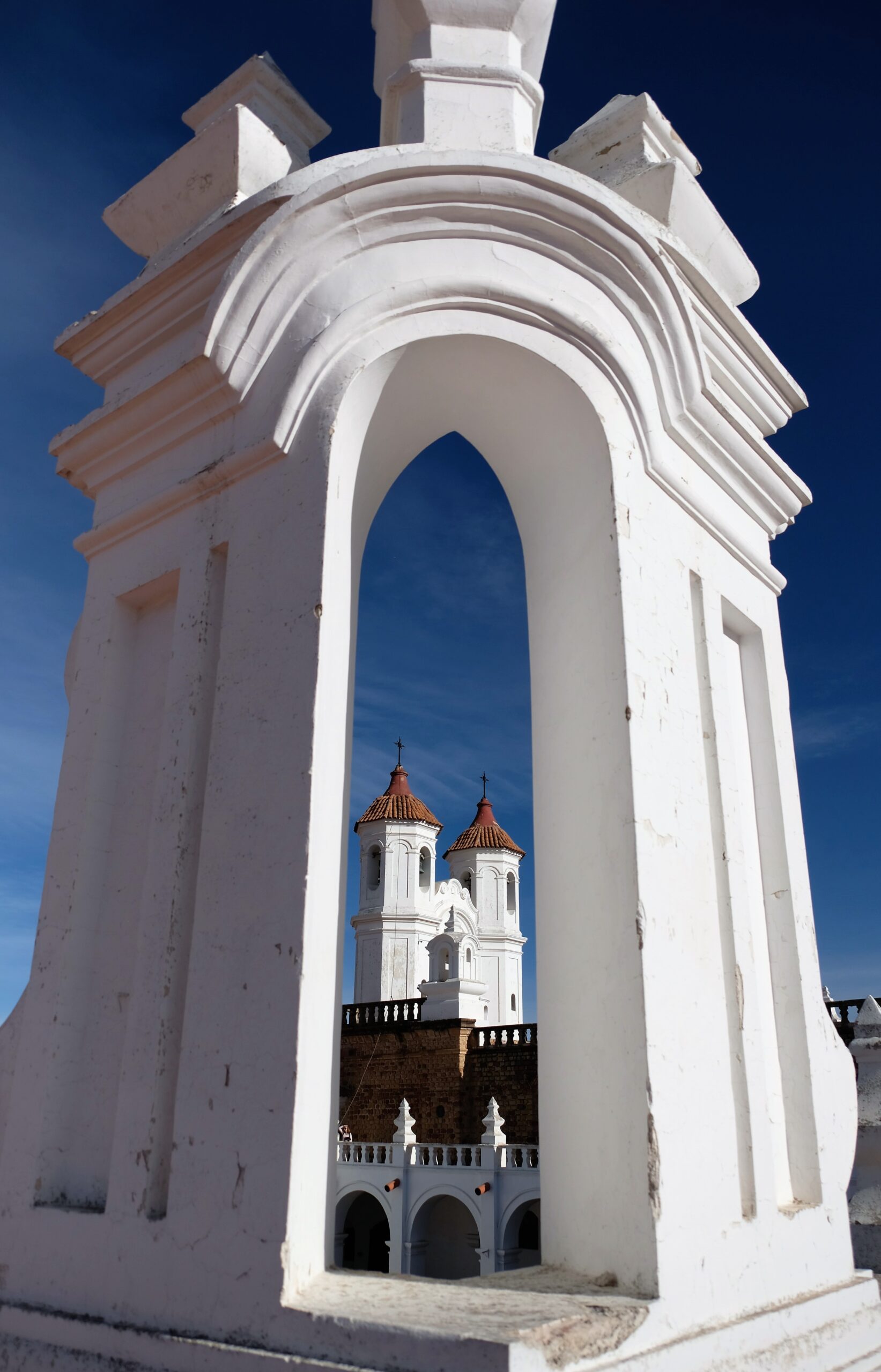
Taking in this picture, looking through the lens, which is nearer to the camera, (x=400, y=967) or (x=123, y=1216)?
(x=123, y=1216)

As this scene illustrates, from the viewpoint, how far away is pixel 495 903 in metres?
39.0

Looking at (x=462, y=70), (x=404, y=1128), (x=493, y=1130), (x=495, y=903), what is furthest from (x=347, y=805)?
(x=495, y=903)

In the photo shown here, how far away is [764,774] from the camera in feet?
11.8

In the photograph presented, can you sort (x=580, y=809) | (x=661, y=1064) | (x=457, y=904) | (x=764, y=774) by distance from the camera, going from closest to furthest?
(x=661, y=1064) → (x=580, y=809) → (x=764, y=774) → (x=457, y=904)

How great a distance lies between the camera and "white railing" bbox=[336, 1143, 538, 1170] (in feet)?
65.1

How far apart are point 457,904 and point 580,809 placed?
35.1 metres

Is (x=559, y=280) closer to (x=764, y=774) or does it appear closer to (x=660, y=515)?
(x=660, y=515)

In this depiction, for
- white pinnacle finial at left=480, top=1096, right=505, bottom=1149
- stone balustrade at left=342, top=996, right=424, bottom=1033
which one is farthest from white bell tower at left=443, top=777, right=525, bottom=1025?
white pinnacle finial at left=480, top=1096, right=505, bottom=1149

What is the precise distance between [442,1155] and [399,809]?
15.5 meters

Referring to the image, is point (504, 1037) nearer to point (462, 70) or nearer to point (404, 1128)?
point (404, 1128)

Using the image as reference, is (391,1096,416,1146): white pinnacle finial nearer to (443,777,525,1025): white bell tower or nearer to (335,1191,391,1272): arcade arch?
(335,1191,391,1272): arcade arch

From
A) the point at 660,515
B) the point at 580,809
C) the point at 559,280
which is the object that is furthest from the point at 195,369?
the point at 580,809

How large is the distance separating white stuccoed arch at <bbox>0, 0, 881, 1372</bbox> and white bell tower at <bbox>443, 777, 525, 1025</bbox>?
1414 inches

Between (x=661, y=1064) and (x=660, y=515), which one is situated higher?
(x=660, y=515)
